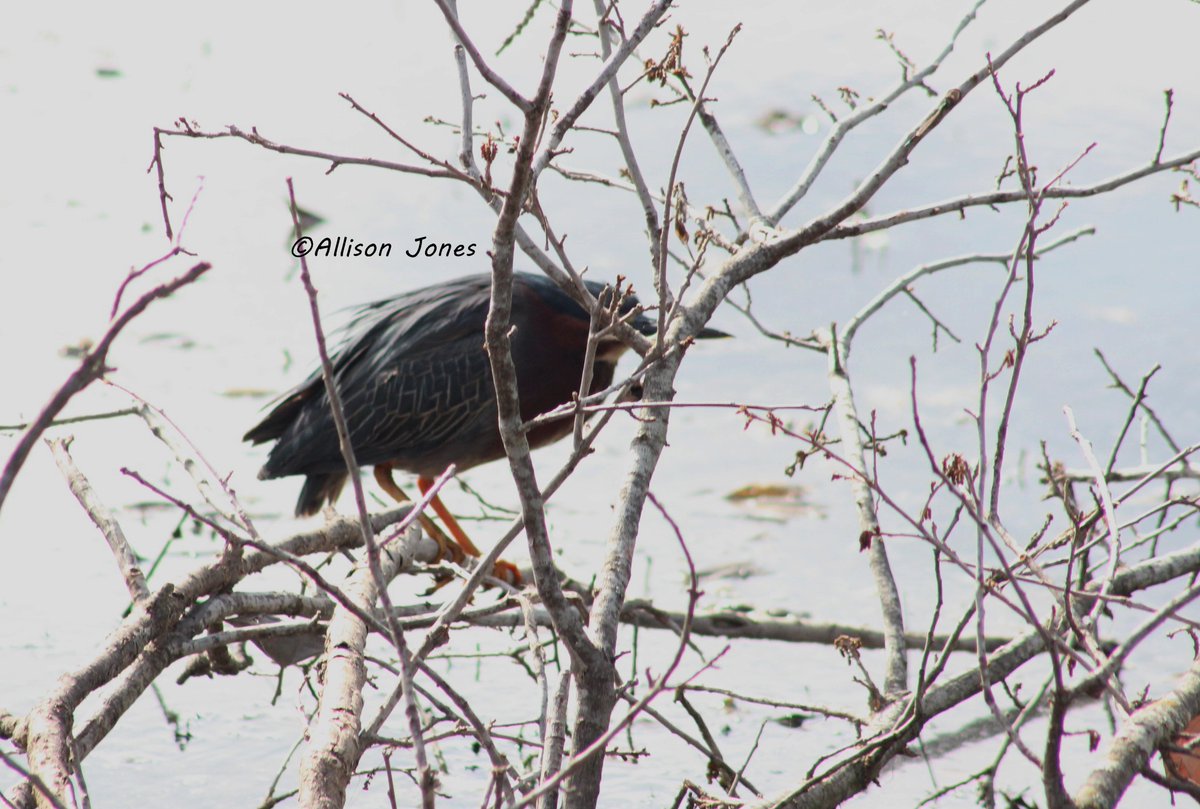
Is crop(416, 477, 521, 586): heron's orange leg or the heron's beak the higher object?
the heron's beak

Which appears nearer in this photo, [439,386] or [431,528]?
[431,528]

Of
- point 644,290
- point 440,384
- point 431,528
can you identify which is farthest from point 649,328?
point 644,290

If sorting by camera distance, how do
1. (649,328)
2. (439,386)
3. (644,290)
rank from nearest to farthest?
(649,328) → (439,386) → (644,290)

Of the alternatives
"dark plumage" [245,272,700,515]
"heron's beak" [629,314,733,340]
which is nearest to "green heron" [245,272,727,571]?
"dark plumage" [245,272,700,515]

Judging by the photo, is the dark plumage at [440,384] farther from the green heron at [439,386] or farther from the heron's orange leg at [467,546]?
the heron's orange leg at [467,546]

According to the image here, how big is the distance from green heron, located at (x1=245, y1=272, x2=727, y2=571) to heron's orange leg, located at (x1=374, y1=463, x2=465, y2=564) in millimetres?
85

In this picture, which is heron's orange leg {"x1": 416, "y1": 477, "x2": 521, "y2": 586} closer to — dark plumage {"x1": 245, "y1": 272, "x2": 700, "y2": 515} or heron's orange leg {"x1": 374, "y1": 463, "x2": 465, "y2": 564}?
heron's orange leg {"x1": 374, "y1": 463, "x2": 465, "y2": 564}

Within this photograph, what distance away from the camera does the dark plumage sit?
4340 mm

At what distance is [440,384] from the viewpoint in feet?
14.5

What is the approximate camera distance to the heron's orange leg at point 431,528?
3988mm

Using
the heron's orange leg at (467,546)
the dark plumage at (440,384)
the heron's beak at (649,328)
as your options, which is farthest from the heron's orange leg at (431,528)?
the heron's beak at (649,328)

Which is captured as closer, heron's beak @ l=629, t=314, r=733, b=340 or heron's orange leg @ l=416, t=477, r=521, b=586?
heron's beak @ l=629, t=314, r=733, b=340

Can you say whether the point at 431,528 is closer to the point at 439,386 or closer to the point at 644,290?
the point at 439,386

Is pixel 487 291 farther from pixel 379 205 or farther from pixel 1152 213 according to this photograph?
pixel 1152 213
